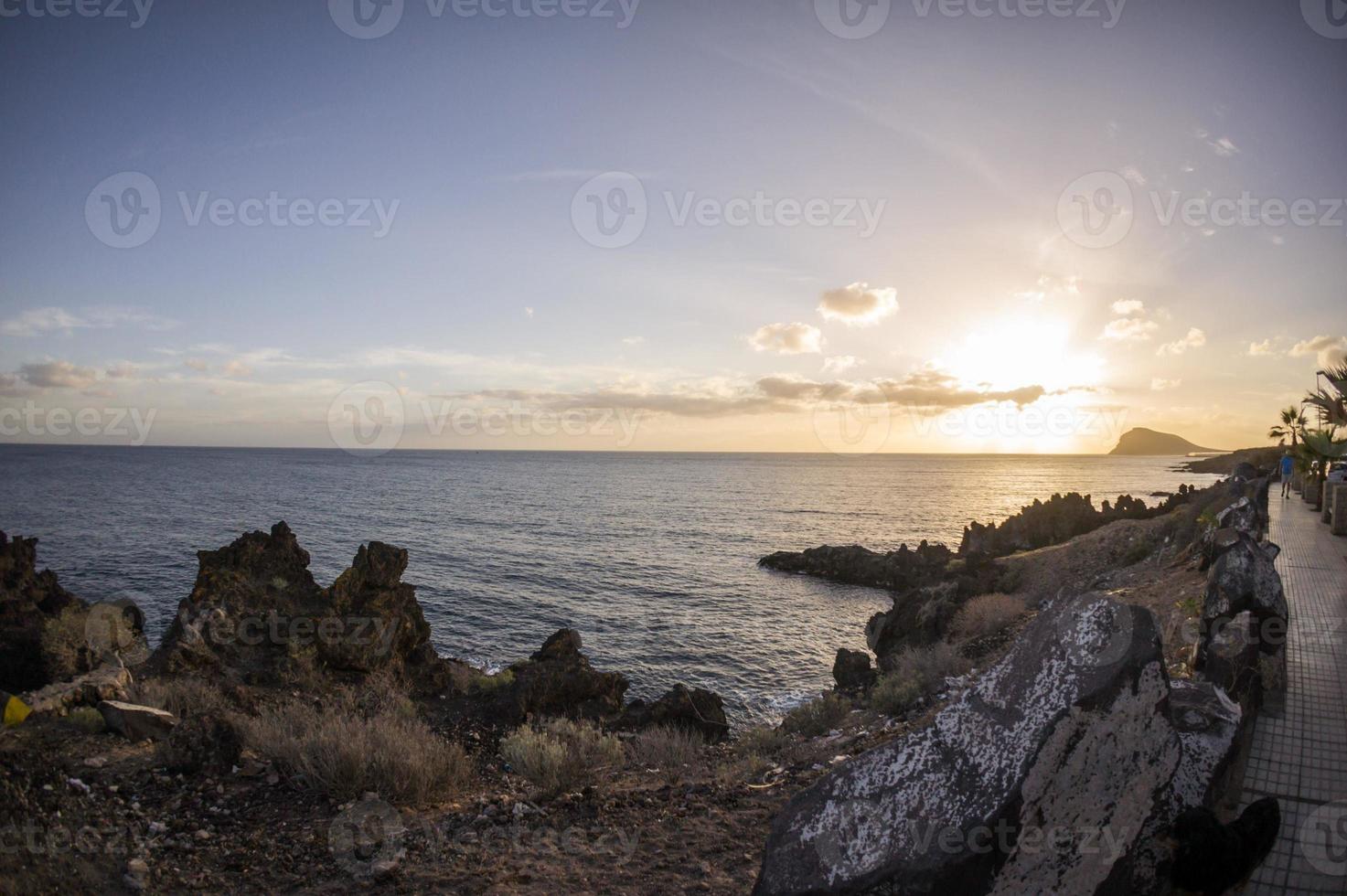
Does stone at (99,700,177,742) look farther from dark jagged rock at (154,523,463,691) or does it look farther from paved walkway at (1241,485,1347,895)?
paved walkway at (1241,485,1347,895)

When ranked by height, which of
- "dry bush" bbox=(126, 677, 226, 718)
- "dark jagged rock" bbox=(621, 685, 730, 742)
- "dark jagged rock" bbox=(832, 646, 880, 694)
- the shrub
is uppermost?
"dry bush" bbox=(126, 677, 226, 718)

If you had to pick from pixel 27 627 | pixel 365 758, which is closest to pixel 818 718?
pixel 365 758

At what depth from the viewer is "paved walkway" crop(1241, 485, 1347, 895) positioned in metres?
4.03

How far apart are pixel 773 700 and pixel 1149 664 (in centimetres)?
1516

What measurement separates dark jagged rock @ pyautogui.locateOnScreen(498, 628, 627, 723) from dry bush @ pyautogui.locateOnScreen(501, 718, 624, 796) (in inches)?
113

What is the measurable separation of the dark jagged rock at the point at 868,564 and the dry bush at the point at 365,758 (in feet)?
91.3

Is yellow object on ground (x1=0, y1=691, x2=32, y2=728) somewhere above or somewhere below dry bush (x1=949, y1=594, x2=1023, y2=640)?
above

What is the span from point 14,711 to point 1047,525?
4403 cm

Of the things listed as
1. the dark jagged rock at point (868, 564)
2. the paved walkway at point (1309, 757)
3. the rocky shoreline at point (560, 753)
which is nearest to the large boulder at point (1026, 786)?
the rocky shoreline at point (560, 753)

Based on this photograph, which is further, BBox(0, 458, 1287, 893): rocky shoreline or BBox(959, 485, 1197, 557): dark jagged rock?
BBox(959, 485, 1197, 557): dark jagged rock

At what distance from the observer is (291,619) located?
45.3 feet

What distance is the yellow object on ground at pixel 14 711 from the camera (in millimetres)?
8695

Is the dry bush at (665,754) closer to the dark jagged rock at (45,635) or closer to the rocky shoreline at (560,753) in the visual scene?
the rocky shoreline at (560,753)

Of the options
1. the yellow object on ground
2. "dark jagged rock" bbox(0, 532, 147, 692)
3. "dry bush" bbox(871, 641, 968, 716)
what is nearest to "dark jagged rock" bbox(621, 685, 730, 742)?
"dry bush" bbox(871, 641, 968, 716)
